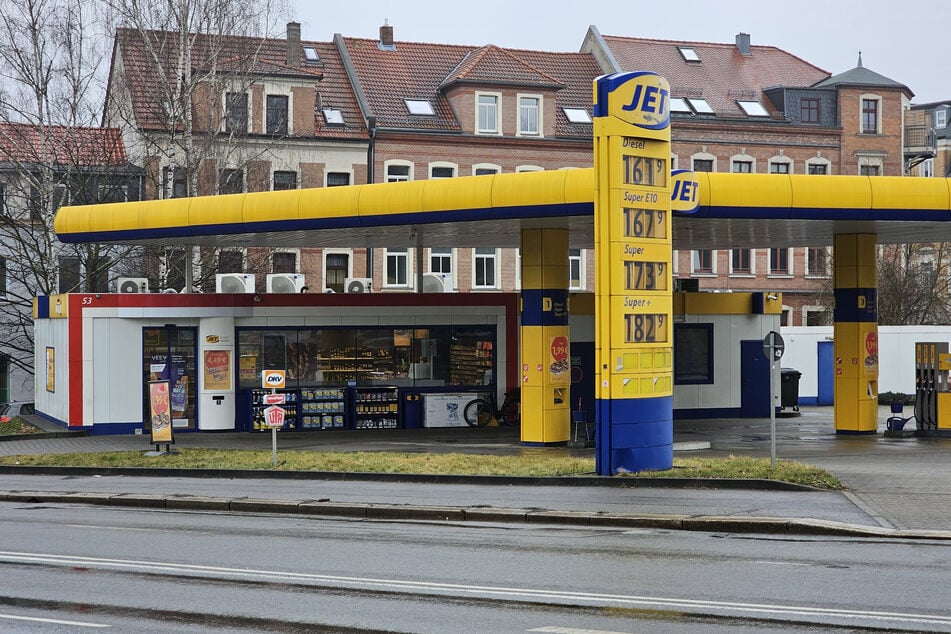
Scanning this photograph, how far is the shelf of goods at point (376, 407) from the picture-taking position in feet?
102

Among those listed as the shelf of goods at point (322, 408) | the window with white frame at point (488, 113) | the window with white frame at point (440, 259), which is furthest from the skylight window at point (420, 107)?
the shelf of goods at point (322, 408)

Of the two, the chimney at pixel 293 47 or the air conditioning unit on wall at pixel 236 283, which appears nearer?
the air conditioning unit on wall at pixel 236 283

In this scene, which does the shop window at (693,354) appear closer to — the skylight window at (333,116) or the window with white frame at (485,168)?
the window with white frame at (485,168)

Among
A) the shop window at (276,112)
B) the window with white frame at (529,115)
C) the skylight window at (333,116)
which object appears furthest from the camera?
the window with white frame at (529,115)

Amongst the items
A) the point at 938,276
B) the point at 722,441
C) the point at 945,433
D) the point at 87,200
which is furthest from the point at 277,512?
the point at 938,276

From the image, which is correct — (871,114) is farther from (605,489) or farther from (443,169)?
(605,489)

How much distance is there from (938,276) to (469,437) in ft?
103

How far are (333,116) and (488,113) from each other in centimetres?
637

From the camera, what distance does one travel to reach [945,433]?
27266mm

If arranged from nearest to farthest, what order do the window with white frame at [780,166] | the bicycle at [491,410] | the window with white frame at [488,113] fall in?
the bicycle at [491,410] < the window with white frame at [488,113] < the window with white frame at [780,166]

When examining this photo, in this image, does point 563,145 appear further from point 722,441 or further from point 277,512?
point 277,512

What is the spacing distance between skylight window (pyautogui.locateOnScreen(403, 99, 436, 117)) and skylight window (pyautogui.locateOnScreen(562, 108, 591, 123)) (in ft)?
19.5

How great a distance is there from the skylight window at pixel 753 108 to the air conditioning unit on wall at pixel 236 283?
32285 mm

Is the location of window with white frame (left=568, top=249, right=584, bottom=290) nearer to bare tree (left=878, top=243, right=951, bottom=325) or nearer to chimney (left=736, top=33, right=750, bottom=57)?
bare tree (left=878, top=243, right=951, bottom=325)
